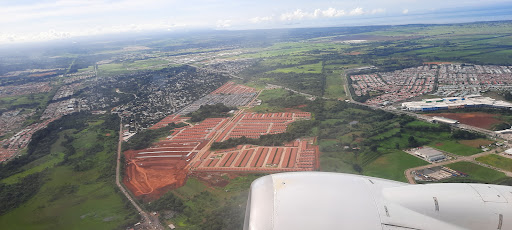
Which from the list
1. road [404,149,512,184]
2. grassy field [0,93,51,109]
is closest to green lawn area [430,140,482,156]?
road [404,149,512,184]

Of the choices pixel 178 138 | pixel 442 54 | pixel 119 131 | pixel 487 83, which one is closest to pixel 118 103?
pixel 119 131

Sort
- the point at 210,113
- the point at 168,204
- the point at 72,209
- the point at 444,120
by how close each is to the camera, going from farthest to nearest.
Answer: the point at 210,113
the point at 444,120
the point at 72,209
the point at 168,204

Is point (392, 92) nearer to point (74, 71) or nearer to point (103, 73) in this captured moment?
point (103, 73)

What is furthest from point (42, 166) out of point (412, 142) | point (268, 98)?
point (412, 142)

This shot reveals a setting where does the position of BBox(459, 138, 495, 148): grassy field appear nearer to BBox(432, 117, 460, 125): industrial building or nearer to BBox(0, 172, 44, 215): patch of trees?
BBox(432, 117, 460, 125): industrial building

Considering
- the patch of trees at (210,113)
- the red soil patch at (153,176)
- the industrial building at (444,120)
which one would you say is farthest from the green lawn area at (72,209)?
the industrial building at (444,120)

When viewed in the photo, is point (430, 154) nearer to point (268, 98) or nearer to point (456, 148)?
point (456, 148)
